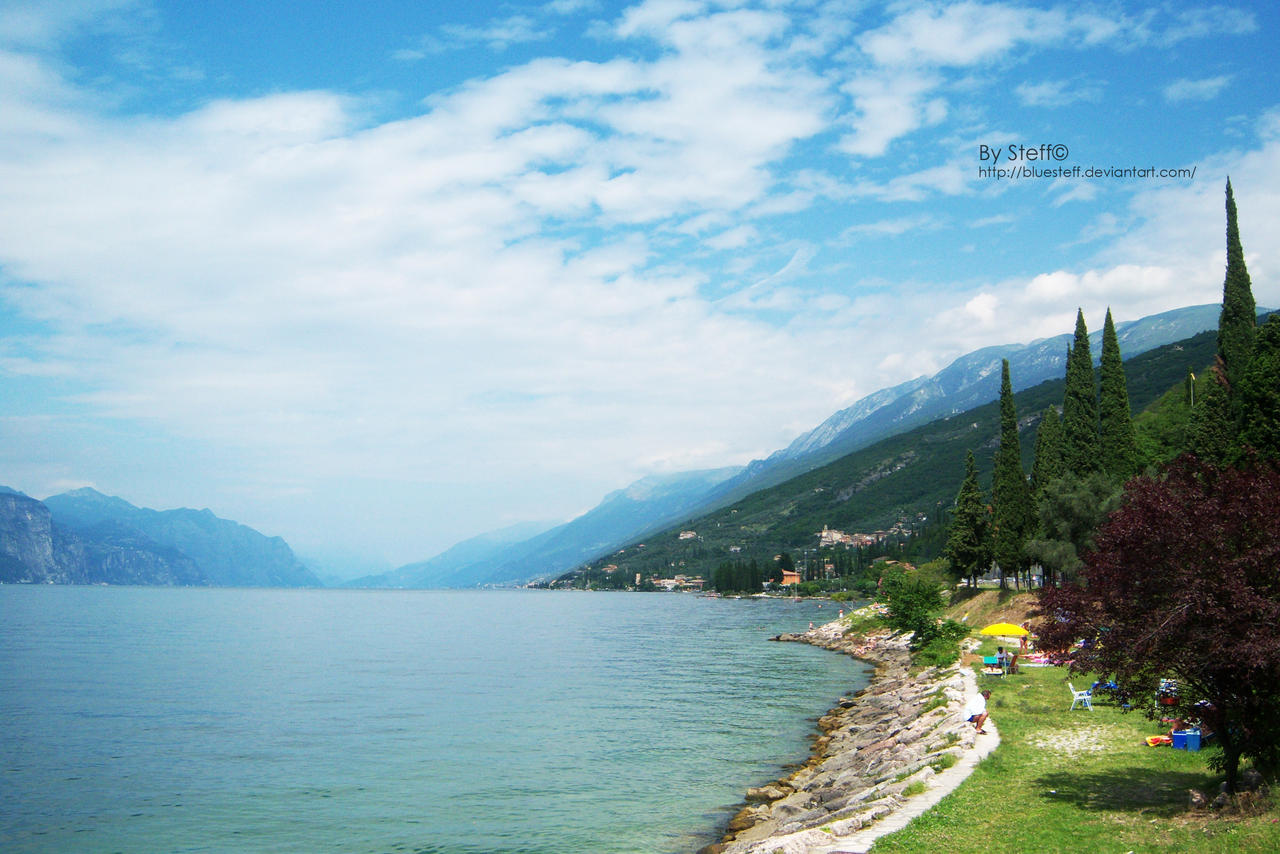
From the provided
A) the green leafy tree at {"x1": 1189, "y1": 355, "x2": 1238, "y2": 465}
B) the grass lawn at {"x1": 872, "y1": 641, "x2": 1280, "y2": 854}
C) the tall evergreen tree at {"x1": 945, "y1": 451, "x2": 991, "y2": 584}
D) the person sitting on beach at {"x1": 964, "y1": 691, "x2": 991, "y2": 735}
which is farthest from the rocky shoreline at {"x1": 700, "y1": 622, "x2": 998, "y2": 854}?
the tall evergreen tree at {"x1": 945, "y1": 451, "x2": 991, "y2": 584}

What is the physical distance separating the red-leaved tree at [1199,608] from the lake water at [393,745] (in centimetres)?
1242

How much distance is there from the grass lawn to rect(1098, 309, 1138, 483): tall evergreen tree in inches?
1604

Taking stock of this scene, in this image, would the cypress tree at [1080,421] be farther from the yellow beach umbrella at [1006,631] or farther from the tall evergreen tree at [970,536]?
the yellow beach umbrella at [1006,631]

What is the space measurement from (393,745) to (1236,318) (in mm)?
60043

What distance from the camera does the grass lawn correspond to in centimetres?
1366

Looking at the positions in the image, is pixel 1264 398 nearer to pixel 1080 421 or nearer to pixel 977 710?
pixel 1080 421

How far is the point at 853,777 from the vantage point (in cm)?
2503

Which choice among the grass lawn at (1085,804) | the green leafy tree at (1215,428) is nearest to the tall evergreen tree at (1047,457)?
the green leafy tree at (1215,428)

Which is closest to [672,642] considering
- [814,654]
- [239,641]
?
[814,654]

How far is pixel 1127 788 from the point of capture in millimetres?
17578

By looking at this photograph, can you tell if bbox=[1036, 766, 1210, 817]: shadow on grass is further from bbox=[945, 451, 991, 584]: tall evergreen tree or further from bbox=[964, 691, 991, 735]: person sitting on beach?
bbox=[945, 451, 991, 584]: tall evergreen tree

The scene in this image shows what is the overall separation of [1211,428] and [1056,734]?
34812 mm

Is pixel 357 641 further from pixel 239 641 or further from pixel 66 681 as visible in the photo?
pixel 66 681

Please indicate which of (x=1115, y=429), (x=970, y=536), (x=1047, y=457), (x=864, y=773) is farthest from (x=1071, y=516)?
(x=864, y=773)
